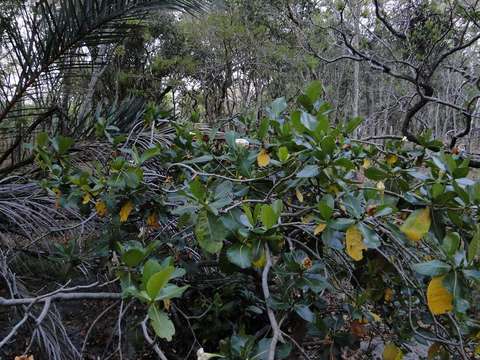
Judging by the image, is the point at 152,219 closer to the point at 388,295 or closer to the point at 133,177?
the point at 133,177

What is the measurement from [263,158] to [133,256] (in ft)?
1.67

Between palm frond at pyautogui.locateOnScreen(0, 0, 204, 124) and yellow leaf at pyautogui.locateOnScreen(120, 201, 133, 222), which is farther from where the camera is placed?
palm frond at pyautogui.locateOnScreen(0, 0, 204, 124)

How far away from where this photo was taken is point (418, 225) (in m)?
0.93

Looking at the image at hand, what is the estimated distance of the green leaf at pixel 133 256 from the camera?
965mm

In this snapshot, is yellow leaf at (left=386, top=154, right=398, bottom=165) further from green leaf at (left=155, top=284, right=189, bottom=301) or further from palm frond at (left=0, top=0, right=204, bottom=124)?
palm frond at (left=0, top=0, right=204, bottom=124)

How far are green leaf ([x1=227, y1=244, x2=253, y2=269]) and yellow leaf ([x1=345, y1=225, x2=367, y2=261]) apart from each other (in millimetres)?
230

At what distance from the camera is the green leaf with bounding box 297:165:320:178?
1.07m

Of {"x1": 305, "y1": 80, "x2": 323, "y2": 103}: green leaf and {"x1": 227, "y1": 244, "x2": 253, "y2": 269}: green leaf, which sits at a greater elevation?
{"x1": 305, "y1": 80, "x2": 323, "y2": 103}: green leaf

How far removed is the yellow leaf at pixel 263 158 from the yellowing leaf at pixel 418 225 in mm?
470

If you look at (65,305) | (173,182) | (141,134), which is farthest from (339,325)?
(65,305)

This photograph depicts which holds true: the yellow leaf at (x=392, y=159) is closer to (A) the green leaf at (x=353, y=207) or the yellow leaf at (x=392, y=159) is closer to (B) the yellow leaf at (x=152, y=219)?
Answer: (A) the green leaf at (x=353, y=207)

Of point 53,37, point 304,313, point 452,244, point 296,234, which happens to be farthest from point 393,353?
point 53,37

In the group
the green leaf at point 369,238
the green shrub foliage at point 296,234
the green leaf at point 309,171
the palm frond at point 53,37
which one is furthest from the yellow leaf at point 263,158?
the palm frond at point 53,37

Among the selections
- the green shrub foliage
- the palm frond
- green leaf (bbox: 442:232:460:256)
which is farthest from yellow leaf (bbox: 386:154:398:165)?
the palm frond
